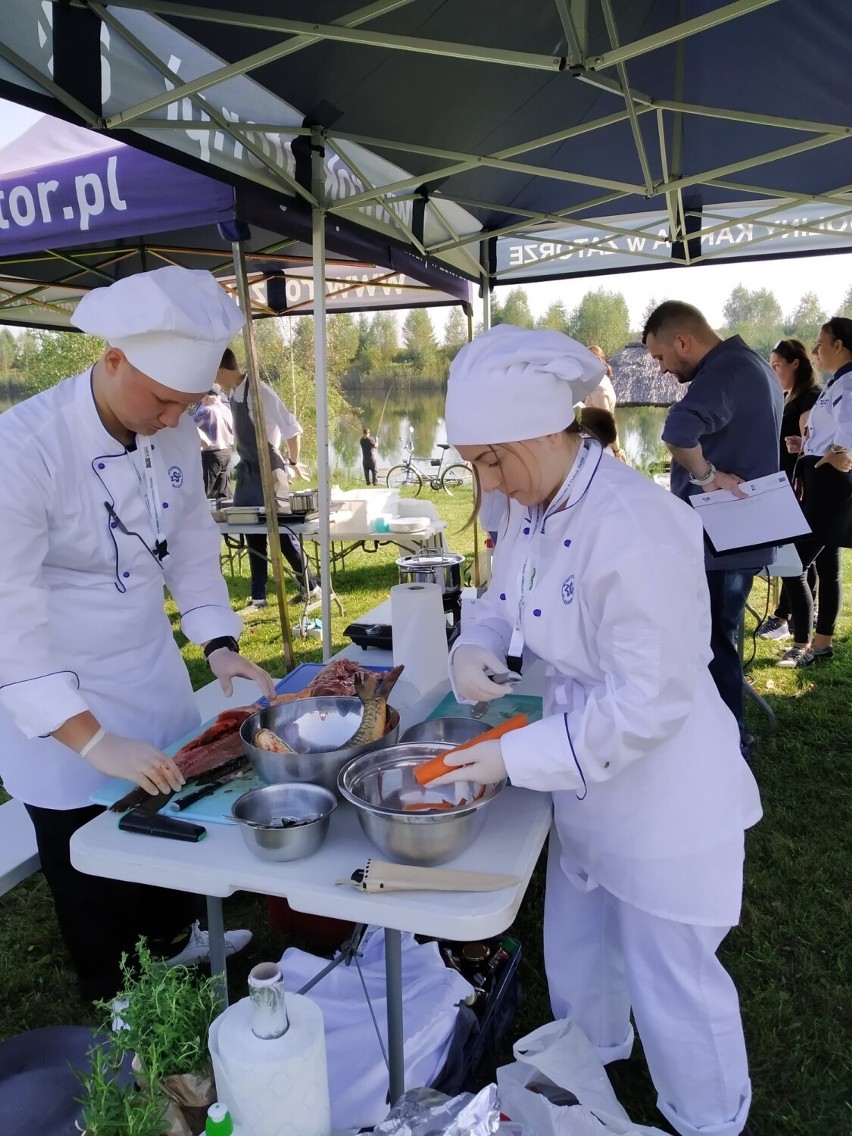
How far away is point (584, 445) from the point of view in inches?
61.1

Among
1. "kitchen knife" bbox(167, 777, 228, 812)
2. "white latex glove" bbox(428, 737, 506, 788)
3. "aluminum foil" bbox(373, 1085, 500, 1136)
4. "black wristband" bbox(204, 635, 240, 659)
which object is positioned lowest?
"aluminum foil" bbox(373, 1085, 500, 1136)

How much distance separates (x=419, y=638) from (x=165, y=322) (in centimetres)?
111

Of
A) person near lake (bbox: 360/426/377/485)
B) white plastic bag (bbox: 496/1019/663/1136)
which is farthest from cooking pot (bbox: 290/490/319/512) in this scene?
person near lake (bbox: 360/426/377/485)

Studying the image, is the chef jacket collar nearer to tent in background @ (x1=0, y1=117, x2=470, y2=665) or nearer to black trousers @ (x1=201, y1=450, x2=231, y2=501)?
tent in background @ (x1=0, y1=117, x2=470, y2=665)

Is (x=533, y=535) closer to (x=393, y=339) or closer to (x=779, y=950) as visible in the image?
(x=779, y=950)

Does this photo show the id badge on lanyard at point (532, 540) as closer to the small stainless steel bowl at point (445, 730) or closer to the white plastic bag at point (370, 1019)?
the small stainless steel bowl at point (445, 730)

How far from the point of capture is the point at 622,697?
131 centimetres

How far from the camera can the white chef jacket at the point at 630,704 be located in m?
1.31

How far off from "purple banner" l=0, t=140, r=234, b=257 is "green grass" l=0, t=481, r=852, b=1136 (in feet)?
10.1

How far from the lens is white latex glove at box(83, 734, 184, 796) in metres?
1.54

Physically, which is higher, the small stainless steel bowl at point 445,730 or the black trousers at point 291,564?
the small stainless steel bowl at point 445,730

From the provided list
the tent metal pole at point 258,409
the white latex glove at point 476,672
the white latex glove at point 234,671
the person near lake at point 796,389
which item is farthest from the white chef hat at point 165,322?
the person near lake at point 796,389

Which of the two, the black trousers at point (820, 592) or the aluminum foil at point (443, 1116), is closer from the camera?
the aluminum foil at point (443, 1116)

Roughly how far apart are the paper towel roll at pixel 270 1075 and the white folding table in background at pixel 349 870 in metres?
0.22
